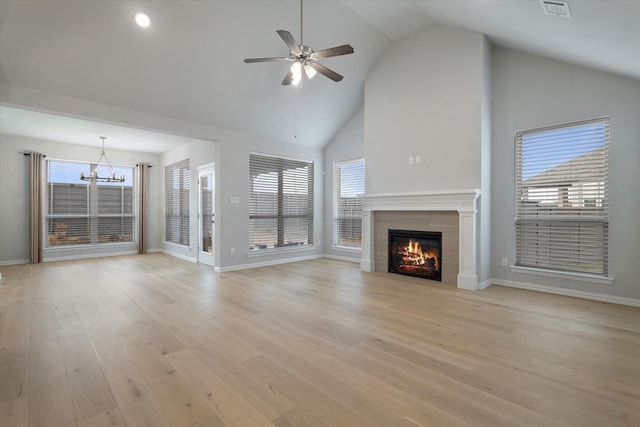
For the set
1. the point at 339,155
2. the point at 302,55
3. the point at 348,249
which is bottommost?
the point at 348,249

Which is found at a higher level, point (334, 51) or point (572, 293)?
point (334, 51)

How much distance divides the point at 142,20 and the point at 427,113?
13.8ft

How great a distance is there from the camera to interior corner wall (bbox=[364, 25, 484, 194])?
450 cm

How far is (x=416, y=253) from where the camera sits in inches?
206

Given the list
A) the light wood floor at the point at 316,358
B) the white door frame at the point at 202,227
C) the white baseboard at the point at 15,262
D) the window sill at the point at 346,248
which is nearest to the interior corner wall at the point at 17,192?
the white baseboard at the point at 15,262

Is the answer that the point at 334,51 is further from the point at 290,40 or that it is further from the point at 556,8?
the point at 556,8

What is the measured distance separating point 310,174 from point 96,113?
431 centimetres

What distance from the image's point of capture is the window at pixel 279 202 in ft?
21.0

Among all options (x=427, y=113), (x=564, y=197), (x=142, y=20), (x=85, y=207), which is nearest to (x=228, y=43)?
(x=142, y=20)

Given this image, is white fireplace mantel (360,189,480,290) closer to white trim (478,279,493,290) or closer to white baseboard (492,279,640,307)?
white trim (478,279,493,290)

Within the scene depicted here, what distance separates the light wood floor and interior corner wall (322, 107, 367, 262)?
295cm

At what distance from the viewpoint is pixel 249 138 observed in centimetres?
619

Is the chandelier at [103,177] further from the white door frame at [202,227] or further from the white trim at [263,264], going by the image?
the white trim at [263,264]

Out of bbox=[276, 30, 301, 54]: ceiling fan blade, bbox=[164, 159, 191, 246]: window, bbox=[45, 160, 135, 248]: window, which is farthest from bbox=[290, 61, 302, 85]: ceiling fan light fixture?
bbox=[45, 160, 135, 248]: window
